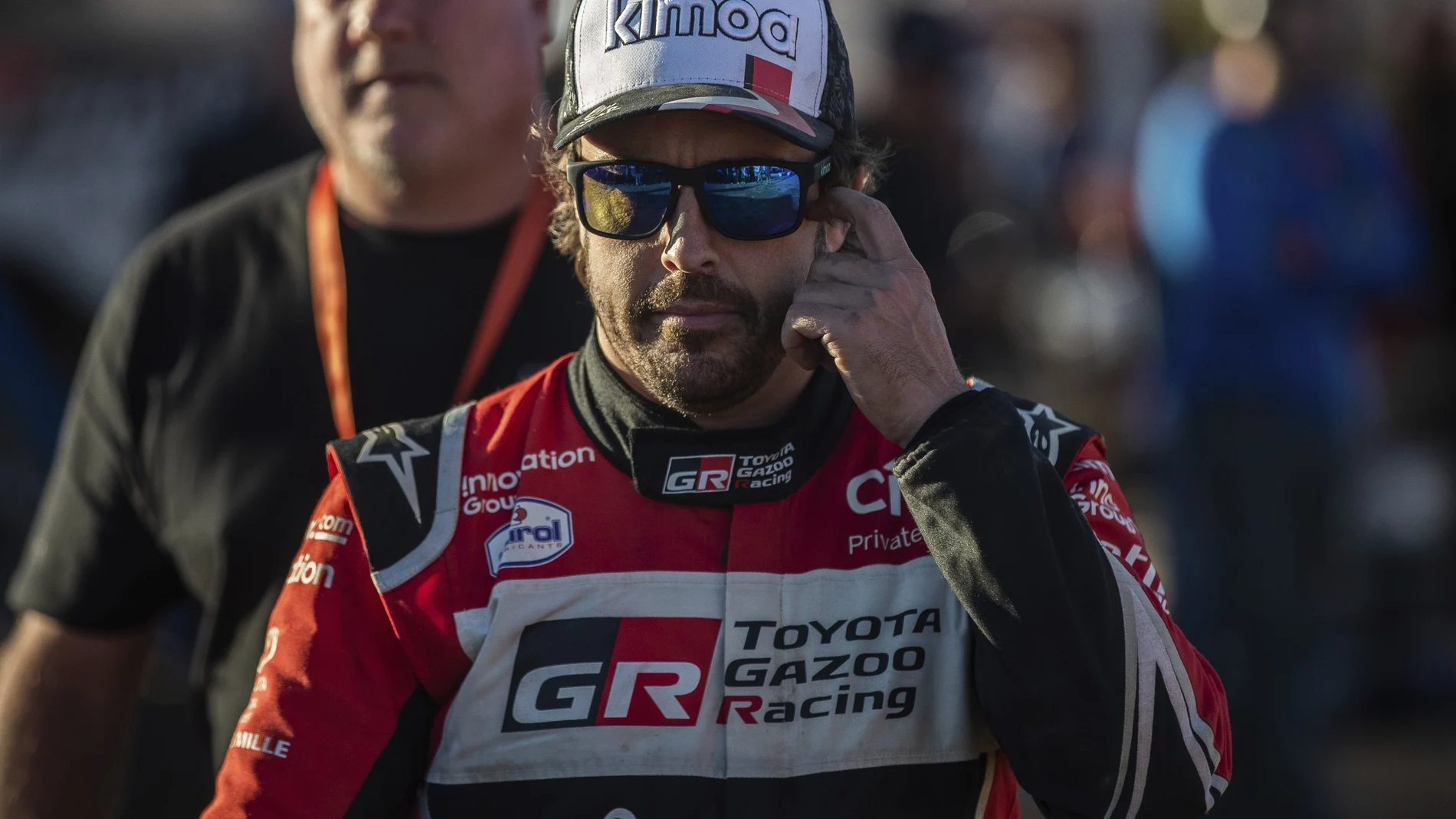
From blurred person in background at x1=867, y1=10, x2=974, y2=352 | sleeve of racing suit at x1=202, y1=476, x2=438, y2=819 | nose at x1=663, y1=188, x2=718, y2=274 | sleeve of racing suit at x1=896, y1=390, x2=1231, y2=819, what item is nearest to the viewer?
sleeve of racing suit at x1=896, y1=390, x2=1231, y2=819

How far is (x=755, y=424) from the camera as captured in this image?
245cm

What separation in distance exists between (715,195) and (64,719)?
1.64 m

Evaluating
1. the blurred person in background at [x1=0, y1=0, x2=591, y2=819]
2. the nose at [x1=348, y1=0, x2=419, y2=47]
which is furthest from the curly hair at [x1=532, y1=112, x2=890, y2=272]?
the nose at [x1=348, y1=0, x2=419, y2=47]

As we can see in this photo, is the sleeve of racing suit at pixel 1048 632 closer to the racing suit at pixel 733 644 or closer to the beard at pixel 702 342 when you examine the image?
the racing suit at pixel 733 644

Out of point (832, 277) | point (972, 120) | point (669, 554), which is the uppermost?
point (832, 277)

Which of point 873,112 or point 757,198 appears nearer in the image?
point 757,198

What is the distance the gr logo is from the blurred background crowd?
181 cm

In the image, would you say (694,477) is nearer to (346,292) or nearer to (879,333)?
(879,333)

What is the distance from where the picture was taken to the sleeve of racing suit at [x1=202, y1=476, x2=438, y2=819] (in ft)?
7.14

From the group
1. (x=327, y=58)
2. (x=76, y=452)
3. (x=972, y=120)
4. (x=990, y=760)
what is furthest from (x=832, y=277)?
(x=972, y=120)

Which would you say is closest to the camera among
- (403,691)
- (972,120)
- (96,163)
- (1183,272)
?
(403,691)

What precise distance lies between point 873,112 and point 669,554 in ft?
17.6

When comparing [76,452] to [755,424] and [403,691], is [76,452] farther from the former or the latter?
[755,424]

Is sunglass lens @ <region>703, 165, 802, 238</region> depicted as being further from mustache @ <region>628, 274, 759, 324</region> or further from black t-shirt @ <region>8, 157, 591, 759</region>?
black t-shirt @ <region>8, 157, 591, 759</region>
